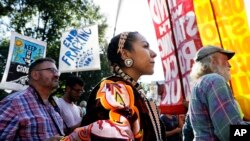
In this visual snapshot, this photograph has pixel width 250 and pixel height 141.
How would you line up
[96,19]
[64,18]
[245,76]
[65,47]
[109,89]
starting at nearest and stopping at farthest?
1. [109,89]
2. [245,76]
3. [65,47]
4. [64,18]
5. [96,19]

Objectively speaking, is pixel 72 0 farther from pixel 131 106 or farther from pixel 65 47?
pixel 131 106

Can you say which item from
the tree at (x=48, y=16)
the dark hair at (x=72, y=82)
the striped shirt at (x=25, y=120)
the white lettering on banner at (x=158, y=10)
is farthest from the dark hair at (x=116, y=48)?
the tree at (x=48, y=16)

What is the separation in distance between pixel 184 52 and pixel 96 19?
950 inches

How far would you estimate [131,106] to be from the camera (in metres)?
1.59

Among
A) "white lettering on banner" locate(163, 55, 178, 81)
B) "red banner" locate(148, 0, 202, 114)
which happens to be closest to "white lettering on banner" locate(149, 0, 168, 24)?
"red banner" locate(148, 0, 202, 114)

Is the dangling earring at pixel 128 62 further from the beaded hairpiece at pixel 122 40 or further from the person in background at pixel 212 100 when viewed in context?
the person in background at pixel 212 100

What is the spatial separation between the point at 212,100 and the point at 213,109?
2.2 inches

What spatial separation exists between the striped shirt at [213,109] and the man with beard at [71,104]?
2121 mm

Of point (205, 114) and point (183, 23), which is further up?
point (183, 23)

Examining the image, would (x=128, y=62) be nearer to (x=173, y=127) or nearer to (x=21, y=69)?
(x=173, y=127)

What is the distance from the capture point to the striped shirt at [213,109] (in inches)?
84.3

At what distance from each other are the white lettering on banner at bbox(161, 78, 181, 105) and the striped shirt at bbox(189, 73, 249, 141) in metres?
1.13

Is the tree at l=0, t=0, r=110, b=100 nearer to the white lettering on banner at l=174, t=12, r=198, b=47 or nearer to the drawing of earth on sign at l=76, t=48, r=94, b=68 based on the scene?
the drawing of earth on sign at l=76, t=48, r=94, b=68

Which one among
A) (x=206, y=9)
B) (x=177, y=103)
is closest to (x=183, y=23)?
(x=206, y=9)
